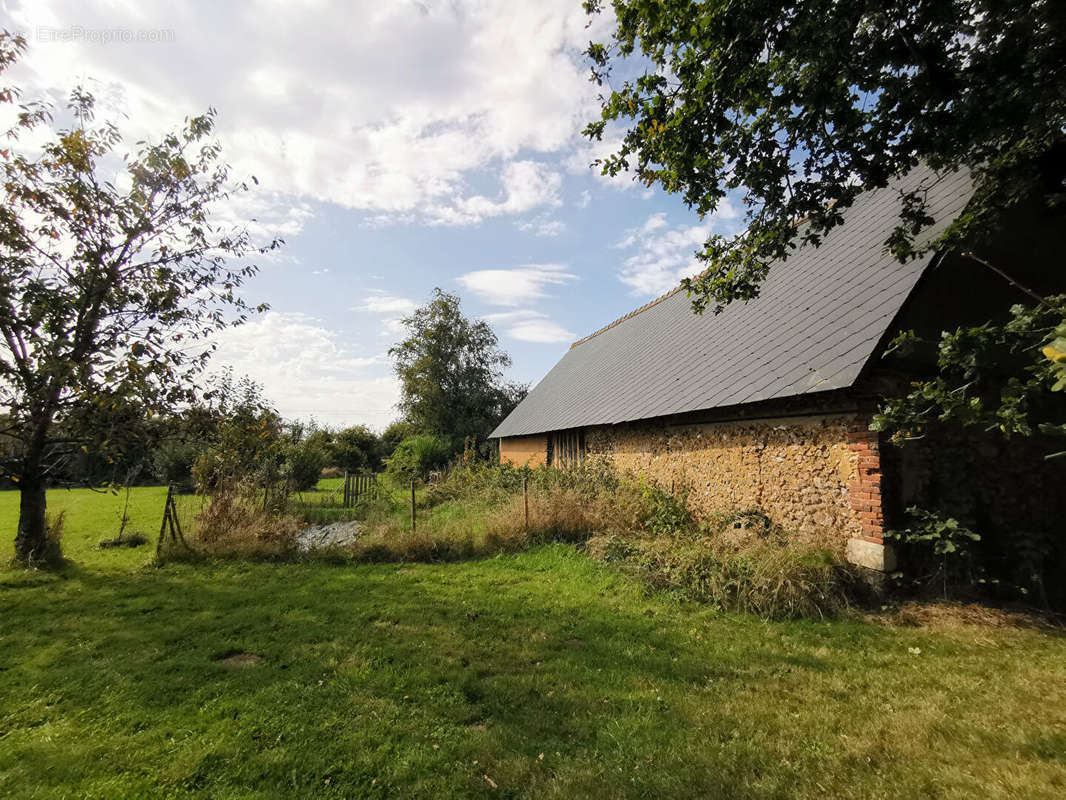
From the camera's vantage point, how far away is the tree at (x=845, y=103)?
4297 millimetres

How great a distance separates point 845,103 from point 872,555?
523 centimetres

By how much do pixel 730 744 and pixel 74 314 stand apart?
1049 cm

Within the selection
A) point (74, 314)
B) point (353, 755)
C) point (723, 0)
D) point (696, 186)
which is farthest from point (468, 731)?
point (74, 314)

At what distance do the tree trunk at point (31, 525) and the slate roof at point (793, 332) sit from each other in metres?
11.2

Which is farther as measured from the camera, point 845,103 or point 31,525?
point 31,525

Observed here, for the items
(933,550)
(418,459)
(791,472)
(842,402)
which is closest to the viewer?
(933,550)

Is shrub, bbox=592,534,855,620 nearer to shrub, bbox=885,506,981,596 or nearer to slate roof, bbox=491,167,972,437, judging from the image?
shrub, bbox=885,506,981,596

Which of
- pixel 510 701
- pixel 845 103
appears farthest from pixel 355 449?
pixel 845 103

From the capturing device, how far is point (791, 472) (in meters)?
7.26

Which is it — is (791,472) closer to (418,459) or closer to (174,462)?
(418,459)

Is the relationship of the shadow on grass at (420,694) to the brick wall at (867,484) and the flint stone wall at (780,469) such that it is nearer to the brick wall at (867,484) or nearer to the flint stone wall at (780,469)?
the brick wall at (867,484)

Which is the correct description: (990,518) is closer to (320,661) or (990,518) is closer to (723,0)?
(723,0)

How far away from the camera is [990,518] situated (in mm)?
6734

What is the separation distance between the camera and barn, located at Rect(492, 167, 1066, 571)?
630 cm
